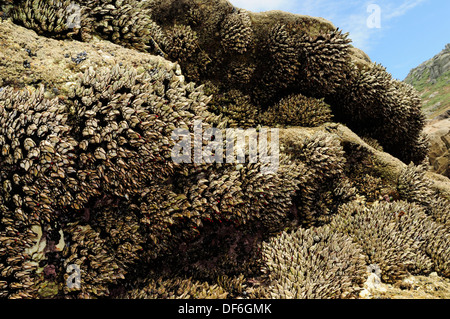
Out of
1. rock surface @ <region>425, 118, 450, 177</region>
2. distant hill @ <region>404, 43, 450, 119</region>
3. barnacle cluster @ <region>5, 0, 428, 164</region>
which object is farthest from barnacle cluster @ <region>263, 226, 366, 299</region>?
distant hill @ <region>404, 43, 450, 119</region>

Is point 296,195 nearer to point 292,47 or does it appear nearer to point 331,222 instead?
point 331,222

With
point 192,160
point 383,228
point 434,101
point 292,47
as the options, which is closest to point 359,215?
point 383,228

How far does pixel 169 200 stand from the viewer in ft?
19.1

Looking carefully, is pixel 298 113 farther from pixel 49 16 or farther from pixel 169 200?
pixel 49 16

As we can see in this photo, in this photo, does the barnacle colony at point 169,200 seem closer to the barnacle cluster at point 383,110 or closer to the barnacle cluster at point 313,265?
the barnacle cluster at point 313,265

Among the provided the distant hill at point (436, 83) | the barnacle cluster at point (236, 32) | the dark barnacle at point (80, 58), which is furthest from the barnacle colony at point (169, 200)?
the distant hill at point (436, 83)

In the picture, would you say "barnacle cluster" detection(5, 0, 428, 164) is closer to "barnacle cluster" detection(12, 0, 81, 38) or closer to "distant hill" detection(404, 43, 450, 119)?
"barnacle cluster" detection(12, 0, 81, 38)

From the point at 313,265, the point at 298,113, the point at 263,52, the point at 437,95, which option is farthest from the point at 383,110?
the point at 437,95

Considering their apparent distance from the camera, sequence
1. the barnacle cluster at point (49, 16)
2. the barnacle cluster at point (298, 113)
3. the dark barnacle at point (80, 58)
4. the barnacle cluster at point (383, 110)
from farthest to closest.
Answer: the barnacle cluster at point (383, 110), the barnacle cluster at point (298, 113), the barnacle cluster at point (49, 16), the dark barnacle at point (80, 58)

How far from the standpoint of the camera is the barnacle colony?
4.81 m

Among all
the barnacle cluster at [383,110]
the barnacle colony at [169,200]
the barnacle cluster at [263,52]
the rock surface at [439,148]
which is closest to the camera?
the barnacle colony at [169,200]

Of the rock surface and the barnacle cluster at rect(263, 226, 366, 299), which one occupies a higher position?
the rock surface

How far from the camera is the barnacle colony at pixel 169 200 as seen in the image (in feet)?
15.8

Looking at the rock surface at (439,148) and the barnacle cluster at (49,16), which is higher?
the barnacle cluster at (49,16)
